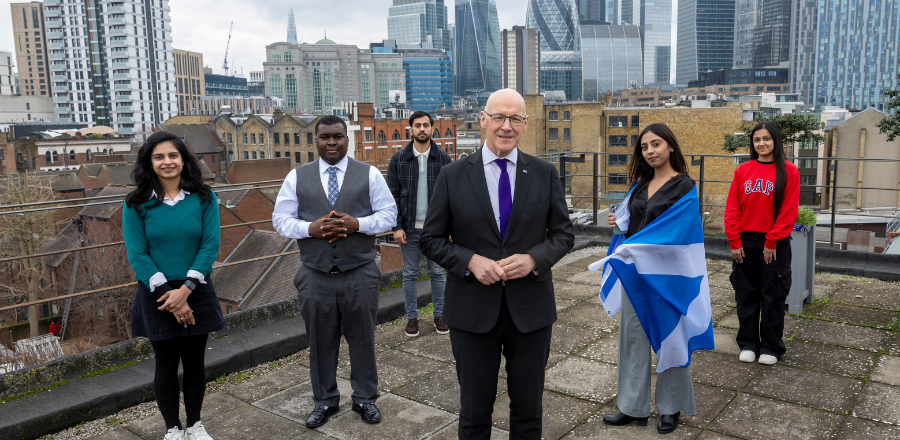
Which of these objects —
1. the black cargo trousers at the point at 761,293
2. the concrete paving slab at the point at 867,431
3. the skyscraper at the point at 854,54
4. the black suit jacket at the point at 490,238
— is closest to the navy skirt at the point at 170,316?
the black suit jacket at the point at 490,238

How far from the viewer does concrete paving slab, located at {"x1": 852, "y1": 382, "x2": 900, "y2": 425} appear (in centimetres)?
356

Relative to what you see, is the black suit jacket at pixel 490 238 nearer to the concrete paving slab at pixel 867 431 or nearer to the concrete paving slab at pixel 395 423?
the concrete paving slab at pixel 395 423

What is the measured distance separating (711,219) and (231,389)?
47349 millimetres

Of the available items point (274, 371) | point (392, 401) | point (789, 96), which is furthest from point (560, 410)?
point (789, 96)

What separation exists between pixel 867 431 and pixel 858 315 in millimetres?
2526

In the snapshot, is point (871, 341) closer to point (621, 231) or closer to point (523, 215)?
point (621, 231)

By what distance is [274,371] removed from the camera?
454 cm

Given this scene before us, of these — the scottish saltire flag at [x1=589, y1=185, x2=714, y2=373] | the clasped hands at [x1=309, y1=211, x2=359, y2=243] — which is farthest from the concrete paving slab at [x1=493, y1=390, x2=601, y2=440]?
the clasped hands at [x1=309, y1=211, x2=359, y2=243]

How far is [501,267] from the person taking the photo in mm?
2545

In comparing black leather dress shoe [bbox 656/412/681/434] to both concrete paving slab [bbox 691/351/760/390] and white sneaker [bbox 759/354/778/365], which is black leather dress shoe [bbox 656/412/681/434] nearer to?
concrete paving slab [bbox 691/351/760/390]

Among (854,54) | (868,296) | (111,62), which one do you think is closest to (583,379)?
(868,296)

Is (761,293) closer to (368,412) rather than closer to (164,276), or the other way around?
(368,412)

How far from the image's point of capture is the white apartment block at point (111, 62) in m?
111

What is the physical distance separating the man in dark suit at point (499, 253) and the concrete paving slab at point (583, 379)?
4.48ft
